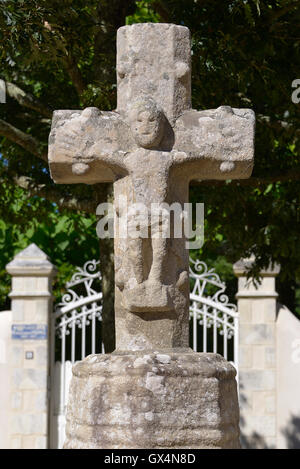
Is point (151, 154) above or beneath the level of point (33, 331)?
above

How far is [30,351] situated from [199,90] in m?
4.54

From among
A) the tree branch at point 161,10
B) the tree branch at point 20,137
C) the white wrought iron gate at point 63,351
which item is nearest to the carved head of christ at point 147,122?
the tree branch at point 20,137

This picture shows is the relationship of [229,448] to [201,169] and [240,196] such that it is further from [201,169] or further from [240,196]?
[240,196]

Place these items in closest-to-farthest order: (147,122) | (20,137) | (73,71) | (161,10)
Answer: (147,122) < (73,71) < (20,137) < (161,10)

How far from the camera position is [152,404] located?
3723 millimetres

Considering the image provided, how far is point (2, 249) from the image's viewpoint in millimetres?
14656

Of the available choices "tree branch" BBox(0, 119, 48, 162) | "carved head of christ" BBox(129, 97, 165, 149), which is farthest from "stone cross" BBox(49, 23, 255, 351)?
"tree branch" BBox(0, 119, 48, 162)

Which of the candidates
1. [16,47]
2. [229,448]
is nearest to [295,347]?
[16,47]

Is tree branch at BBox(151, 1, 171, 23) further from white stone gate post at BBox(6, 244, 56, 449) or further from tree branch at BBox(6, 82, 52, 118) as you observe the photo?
white stone gate post at BBox(6, 244, 56, 449)

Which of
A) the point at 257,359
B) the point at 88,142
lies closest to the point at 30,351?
the point at 257,359

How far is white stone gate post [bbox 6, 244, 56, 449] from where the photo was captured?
9734mm

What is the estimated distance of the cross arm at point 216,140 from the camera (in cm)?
428

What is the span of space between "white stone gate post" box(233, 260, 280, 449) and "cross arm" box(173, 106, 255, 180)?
5.50 meters

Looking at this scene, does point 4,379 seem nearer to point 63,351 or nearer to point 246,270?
point 63,351
